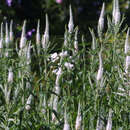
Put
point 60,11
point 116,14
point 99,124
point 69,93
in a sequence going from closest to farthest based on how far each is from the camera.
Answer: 1. point 99,124
2. point 116,14
3. point 69,93
4. point 60,11

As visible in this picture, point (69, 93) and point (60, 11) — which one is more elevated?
point (60, 11)

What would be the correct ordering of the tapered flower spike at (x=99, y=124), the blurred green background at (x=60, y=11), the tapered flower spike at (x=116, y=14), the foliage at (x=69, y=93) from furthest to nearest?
the blurred green background at (x=60, y=11)
the tapered flower spike at (x=116, y=14)
the foliage at (x=69, y=93)
the tapered flower spike at (x=99, y=124)

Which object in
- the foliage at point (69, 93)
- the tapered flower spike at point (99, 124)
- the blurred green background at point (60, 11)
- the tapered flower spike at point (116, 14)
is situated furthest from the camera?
the blurred green background at point (60, 11)

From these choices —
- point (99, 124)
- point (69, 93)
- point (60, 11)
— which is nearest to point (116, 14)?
point (69, 93)

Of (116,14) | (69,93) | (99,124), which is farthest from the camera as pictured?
(69,93)

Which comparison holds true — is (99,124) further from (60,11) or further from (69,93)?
(60,11)

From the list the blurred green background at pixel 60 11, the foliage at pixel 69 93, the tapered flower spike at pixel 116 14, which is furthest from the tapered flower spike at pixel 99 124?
the blurred green background at pixel 60 11

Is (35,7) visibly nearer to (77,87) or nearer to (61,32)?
(61,32)

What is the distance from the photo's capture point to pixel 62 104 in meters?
2.26

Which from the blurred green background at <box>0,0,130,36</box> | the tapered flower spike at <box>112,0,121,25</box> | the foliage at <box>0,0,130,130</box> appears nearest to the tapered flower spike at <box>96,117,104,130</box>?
the foliage at <box>0,0,130,130</box>

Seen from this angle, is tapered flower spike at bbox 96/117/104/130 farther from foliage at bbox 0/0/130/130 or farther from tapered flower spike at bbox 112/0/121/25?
tapered flower spike at bbox 112/0/121/25

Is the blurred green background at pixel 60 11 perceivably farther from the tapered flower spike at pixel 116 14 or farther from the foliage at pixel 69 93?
the tapered flower spike at pixel 116 14

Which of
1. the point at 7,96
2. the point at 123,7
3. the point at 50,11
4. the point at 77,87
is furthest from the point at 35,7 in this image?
the point at 7,96

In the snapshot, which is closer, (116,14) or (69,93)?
(116,14)
